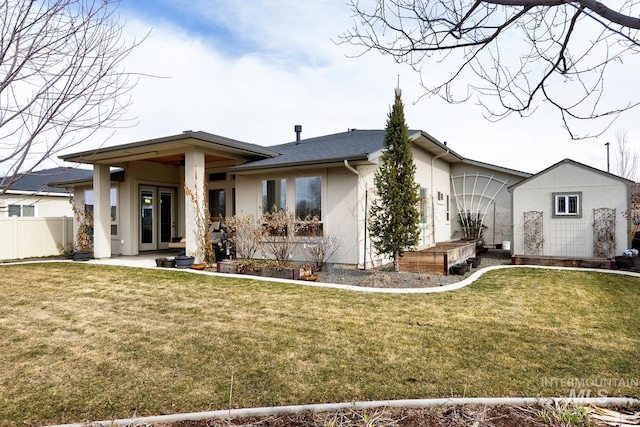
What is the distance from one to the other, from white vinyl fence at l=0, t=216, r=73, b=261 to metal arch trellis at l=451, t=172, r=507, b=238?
16.4 metres

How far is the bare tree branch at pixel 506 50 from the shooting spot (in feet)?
11.3

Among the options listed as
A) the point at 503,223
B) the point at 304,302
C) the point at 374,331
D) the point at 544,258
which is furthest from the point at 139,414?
the point at 503,223

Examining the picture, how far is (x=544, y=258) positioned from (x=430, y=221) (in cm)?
384

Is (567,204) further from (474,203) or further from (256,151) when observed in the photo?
(256,151)

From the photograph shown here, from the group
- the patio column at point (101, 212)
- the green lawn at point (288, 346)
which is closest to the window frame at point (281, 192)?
the green lawn at point (288, 346)

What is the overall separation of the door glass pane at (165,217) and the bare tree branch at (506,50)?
500 inches

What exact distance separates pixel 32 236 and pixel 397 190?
1390cm

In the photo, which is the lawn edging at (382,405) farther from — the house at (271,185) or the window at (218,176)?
the window at (218,176)

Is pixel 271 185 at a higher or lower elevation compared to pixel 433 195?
higher

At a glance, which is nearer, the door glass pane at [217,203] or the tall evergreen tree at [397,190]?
the tall evergreen tree at [397,190]

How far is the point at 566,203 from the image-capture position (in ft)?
37.7

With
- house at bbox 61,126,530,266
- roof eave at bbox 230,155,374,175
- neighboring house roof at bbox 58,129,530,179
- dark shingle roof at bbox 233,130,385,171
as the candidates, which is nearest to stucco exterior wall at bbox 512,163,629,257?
house at bbox 61,126,530,266

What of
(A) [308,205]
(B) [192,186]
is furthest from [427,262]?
(B) [192,186]

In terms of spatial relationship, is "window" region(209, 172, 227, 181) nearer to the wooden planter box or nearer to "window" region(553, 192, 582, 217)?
the wooden planter box
